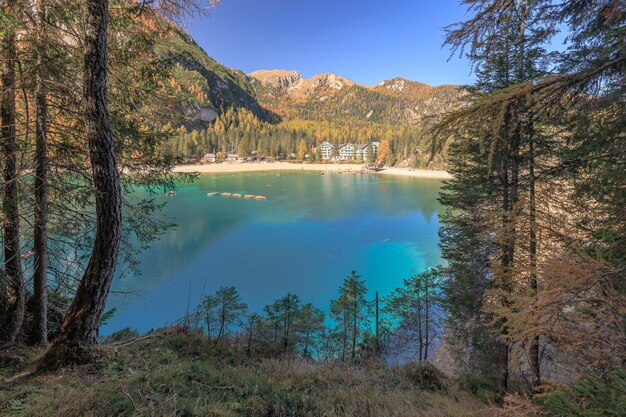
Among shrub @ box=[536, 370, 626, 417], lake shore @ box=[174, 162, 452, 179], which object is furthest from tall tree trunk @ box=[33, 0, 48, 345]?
→ lake shore @ box=[174, 162, 452, 179]

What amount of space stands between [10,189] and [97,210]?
1490 mm

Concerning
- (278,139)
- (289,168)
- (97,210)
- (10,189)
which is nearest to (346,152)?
(278,139)

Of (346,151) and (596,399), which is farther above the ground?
(346,151)

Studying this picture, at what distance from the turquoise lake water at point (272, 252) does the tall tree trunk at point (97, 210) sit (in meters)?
2.85

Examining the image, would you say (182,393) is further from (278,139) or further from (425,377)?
(278,139)

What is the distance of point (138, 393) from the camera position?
271cm

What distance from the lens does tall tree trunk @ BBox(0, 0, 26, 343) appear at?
3.23 m

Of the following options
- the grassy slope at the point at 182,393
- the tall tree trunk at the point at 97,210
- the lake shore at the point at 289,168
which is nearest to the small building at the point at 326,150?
the lake shore at the point at 289,168

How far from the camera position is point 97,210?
2.99 m

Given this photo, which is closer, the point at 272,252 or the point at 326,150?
the point at 272,252

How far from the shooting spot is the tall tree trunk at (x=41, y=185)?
3211 millimetres

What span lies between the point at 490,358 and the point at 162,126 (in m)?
9.64

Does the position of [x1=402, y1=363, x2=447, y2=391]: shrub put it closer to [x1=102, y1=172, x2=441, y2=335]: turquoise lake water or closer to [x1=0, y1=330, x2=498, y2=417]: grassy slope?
[x1=0, y1=330, x2=498, y2=417]: grassy slope

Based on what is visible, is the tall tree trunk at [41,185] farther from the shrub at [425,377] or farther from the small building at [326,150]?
the small building at [326,150]
